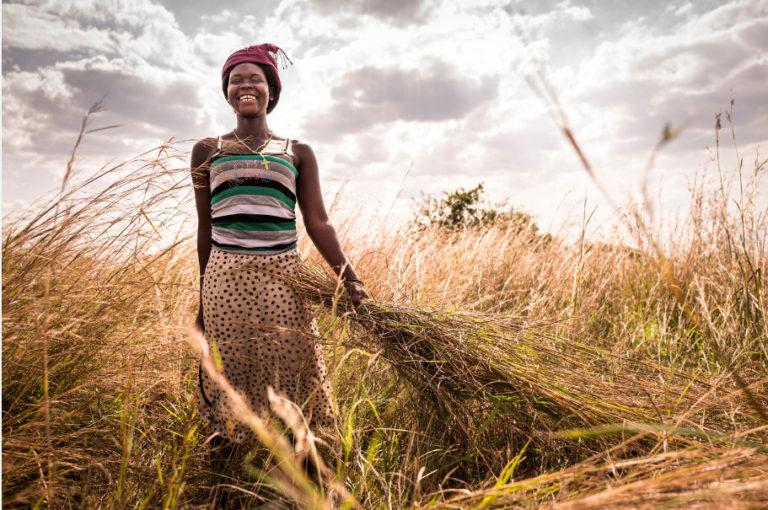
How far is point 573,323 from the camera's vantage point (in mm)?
2805

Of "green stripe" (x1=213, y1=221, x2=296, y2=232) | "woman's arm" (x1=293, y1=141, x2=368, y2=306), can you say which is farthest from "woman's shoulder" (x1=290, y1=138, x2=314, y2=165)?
"green stripe" (x1=213, y1=221, x2=296, y2=232)

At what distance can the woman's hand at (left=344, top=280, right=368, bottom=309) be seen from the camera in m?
1.65

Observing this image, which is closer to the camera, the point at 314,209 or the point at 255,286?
the point at 255,286

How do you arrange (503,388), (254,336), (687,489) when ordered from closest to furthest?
1. (687,489)
2. (503,388)
3. (254,336)

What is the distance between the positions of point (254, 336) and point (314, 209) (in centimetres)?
55

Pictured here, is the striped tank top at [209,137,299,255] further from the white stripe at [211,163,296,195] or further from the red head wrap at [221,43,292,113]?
the red head wrap at [221,43,292,113]

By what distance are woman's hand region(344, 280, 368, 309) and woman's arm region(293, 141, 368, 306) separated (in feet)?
0.34

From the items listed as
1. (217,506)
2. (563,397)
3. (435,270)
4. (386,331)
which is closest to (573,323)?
(435,270)

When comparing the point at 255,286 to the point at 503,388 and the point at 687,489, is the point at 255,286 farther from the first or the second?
the point at 687,489

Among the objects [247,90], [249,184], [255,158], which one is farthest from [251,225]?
[247,90]

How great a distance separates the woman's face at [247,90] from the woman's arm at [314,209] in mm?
213

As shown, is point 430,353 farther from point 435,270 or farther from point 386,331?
point 435,270

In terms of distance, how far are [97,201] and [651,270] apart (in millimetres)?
3659

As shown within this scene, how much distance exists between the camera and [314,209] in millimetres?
1829
